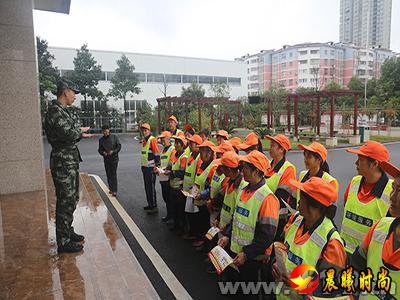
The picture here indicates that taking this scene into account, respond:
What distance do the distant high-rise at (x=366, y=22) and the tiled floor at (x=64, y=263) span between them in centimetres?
8862

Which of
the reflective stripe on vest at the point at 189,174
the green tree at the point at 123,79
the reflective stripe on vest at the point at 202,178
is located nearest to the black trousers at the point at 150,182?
the reflective stripe on vest at the point at 189,174

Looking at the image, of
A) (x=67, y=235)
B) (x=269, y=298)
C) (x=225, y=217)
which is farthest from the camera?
(x=67, y=235)

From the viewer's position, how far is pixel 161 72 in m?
38.3

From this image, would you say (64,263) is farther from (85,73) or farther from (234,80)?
(234,80)

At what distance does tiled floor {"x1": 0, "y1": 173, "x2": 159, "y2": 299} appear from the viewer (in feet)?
10.0

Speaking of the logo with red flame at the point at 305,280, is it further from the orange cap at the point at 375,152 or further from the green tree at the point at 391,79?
the green tree at the point at 391,79

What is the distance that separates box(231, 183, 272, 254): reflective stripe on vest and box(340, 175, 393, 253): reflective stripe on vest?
2.34ft

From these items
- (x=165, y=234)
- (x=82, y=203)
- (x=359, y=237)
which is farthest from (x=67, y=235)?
(x=359, y=237)

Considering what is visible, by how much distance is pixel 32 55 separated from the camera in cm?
652

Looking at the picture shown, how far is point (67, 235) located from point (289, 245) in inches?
111

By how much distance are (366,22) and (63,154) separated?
9522cm

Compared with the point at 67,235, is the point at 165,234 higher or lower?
lower

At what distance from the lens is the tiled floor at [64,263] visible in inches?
120

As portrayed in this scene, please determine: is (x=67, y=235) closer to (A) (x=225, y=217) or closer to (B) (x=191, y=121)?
(A) (x=225, y=217)
